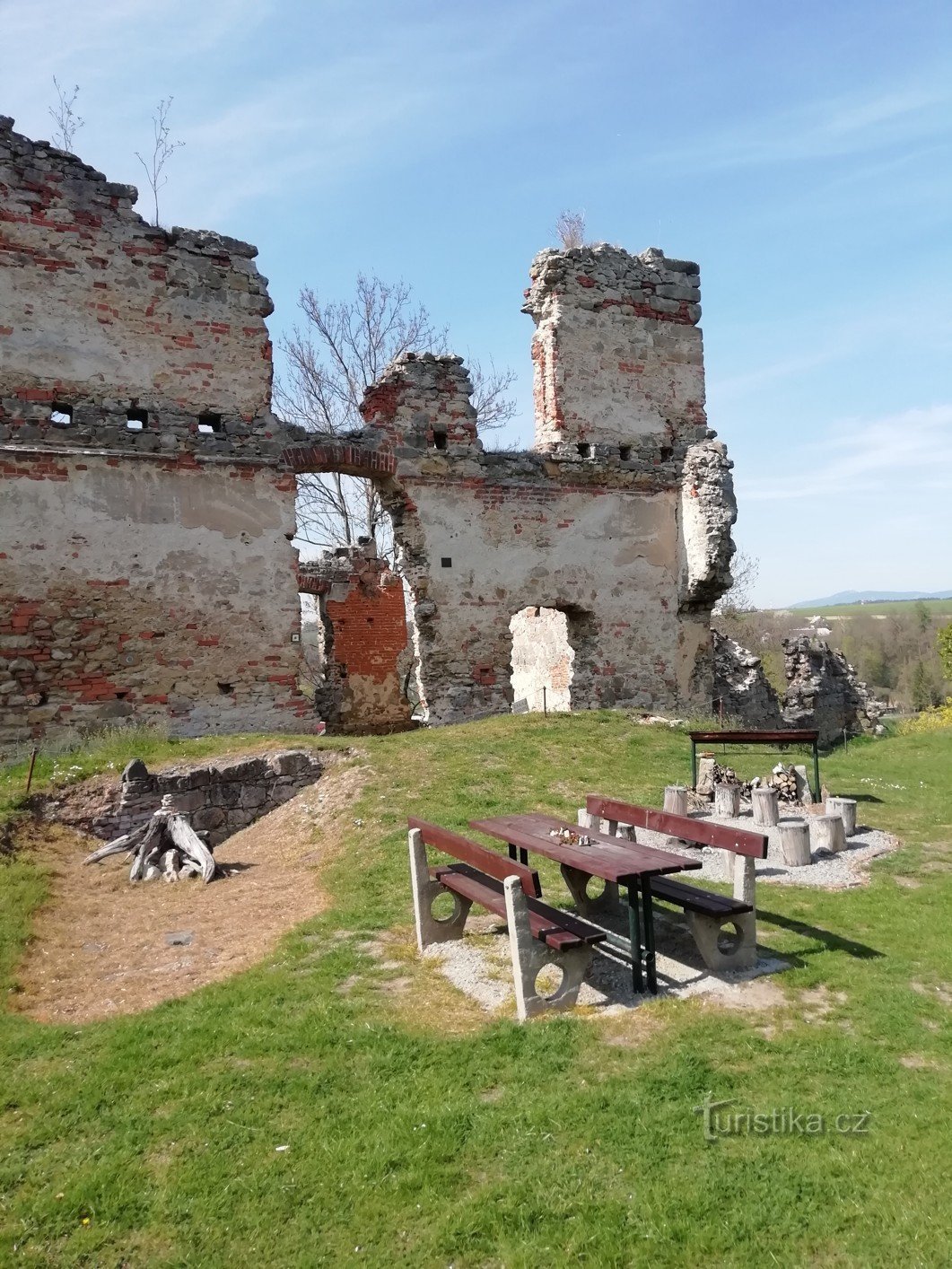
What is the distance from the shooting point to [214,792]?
933cm

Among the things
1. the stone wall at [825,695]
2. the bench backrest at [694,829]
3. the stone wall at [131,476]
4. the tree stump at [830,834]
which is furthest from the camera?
the stone wall at [825,695]

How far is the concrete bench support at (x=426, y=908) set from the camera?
545 centimetres

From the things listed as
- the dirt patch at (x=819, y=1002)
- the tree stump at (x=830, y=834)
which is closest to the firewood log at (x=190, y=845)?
the dirt patch at (x=819, y=1002)

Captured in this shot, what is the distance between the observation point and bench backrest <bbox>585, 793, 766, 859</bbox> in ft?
16.1

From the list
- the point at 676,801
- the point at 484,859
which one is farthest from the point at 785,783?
the point at 484,859

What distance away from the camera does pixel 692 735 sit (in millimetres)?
9047

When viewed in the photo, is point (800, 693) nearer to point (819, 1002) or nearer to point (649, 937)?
point (819, 1002)

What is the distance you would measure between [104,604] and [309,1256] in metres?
9.53

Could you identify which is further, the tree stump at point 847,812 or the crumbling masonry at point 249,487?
the crumbling masonry at point 249,487

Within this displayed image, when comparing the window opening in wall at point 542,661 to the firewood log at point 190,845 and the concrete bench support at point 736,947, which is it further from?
the concrete bench support at point 736,947

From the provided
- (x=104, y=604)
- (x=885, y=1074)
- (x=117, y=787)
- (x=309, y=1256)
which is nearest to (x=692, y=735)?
(x=885, y=1074)

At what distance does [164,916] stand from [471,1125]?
407cm

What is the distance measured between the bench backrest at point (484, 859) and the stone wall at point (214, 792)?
4.32 m

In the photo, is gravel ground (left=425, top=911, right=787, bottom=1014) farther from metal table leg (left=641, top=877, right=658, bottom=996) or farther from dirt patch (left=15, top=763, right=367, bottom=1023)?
dirt patch (left=15, top=763, right=367, bottom=1023)
